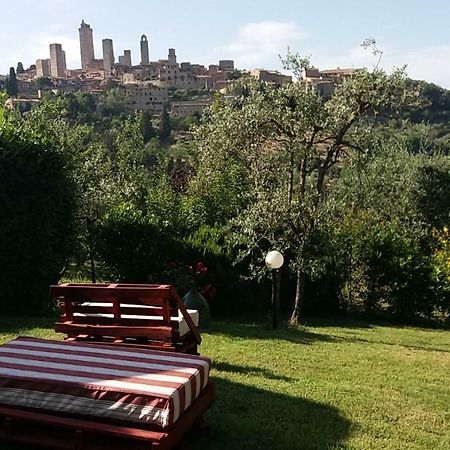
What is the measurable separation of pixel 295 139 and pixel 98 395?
805 centimetres

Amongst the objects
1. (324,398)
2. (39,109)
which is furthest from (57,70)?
(324,398)

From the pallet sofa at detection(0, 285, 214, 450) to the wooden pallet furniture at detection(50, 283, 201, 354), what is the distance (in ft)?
2.15

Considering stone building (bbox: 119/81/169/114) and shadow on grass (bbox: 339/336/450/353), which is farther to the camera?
stone building (bbox: 119/81/169/114)

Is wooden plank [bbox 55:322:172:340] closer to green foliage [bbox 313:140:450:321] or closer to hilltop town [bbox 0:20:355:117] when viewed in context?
green foliage [bbox 313:140:450:321]

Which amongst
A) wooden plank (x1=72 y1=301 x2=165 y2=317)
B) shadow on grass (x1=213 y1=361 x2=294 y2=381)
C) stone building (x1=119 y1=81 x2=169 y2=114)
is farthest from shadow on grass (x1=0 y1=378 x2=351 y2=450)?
stone building (x1=119 y1=81 x2=169 y2=114)

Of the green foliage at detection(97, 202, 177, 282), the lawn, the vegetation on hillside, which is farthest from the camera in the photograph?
the green foliage at detection(97, 202, 177, 282)

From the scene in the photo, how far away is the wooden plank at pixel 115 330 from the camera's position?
17.4 feet

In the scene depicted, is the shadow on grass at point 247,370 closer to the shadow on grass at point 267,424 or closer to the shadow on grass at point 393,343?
the shadow on grass at point 267,424

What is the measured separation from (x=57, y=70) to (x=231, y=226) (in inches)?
6787

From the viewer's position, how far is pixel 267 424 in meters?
4.72

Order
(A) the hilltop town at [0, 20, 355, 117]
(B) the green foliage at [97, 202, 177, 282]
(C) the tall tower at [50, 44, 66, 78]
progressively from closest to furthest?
(B) the green foliage at [97, 202, 177, 282]
(A) the hilltop town at [0, 20, 355, 117]
(C) the tall tower at [50, 44, 66, 78]

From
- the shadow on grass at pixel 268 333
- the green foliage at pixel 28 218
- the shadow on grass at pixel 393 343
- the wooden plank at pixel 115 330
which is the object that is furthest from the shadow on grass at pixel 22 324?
the shadow on grass at pixel 393 343

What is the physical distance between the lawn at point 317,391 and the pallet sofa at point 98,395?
64cm

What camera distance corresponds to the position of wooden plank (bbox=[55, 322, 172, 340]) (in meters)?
5.32
